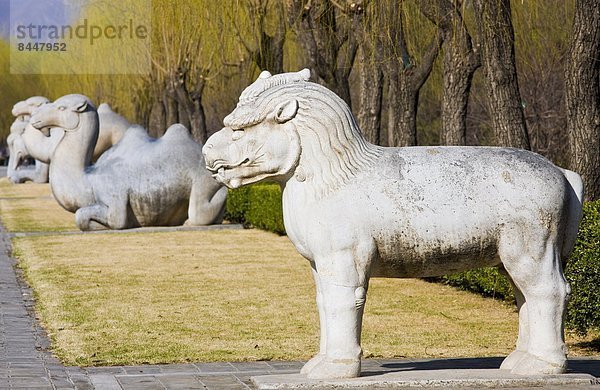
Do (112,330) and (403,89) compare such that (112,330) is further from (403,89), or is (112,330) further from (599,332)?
(403,89)

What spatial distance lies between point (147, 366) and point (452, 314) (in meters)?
3.80

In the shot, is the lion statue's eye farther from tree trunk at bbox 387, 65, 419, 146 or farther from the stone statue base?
tree trunk at bbox 387, 65, 419, 146

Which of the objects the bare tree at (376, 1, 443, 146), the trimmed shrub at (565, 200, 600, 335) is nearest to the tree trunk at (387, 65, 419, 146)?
the bare tree at (376, 1, 443, 146)

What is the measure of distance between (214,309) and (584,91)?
413 centimetres

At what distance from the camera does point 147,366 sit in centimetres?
752

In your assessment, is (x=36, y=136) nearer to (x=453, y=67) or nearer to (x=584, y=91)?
(x=453, y=67)

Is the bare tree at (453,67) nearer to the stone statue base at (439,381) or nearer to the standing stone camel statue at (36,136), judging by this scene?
the stone statue base at (439,381)

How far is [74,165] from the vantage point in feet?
60.6

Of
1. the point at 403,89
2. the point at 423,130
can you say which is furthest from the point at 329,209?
the point at 423,130

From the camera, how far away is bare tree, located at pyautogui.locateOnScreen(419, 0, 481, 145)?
12.4 meters

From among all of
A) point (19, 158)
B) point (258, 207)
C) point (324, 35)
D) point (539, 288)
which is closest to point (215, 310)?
point (539, 288)

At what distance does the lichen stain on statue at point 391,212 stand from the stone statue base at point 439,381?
0.08 meters

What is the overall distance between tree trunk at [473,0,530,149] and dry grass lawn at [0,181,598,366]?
1769mm

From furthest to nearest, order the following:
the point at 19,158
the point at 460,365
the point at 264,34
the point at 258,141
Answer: the point at 19,158 → the point at 264,34 → the point at 460,365 → the point at 258,141
